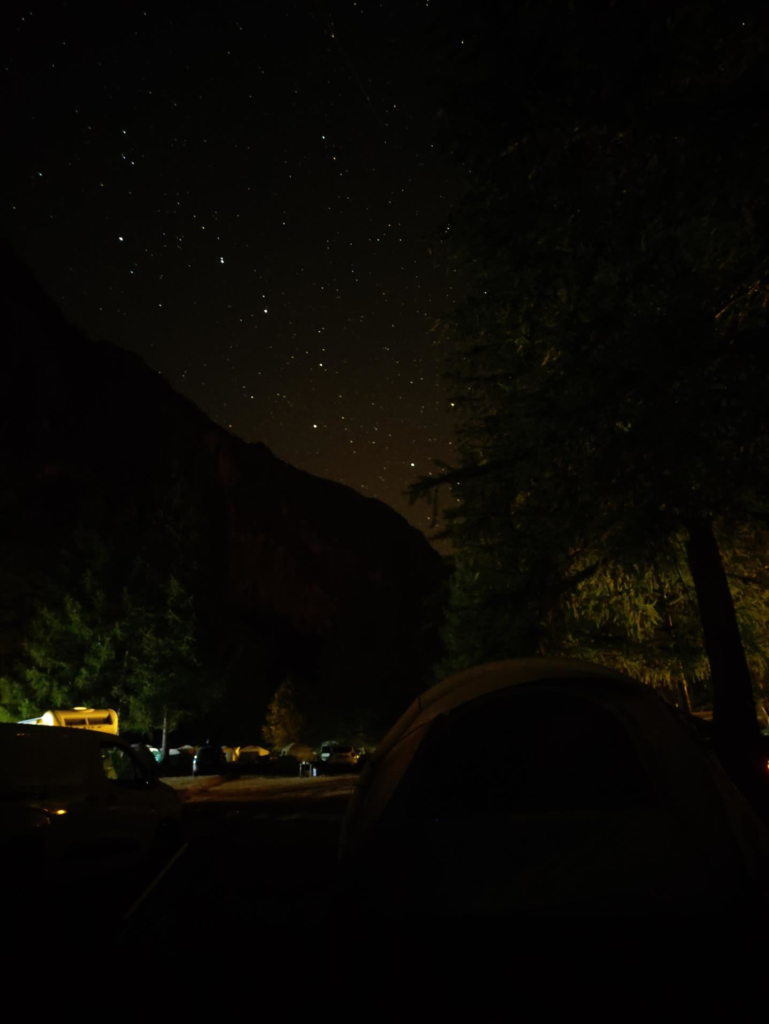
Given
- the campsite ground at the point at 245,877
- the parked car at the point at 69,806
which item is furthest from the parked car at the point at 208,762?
the parked car at the point at 69,806

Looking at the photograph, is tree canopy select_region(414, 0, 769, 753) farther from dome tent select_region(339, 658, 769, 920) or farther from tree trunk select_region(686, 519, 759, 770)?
dome tent select_region(339, 658, 769, 920)

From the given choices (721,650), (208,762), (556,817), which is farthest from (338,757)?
(556,817)

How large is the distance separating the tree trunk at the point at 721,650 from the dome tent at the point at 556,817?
259 inches

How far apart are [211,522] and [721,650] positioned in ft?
122

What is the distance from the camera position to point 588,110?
23.2ft

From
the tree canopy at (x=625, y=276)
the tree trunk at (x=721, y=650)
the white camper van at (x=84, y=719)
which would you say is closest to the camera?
the tree canopy at (x=625, y=276)

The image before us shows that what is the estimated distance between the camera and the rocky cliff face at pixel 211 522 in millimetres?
44344

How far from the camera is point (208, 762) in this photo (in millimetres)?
37469

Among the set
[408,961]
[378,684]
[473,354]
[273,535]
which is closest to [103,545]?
[473,354]

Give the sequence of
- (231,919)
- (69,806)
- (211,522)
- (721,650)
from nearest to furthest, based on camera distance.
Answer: (231,919)
(69,806)
(721,650)
(211,522)

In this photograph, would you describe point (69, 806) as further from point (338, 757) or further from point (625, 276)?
point (338, 757)

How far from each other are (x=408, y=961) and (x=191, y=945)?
5.69ft

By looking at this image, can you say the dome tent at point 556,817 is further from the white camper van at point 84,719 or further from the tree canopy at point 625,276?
the white camper van at point 84,719

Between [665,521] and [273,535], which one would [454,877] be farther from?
[273,535]
